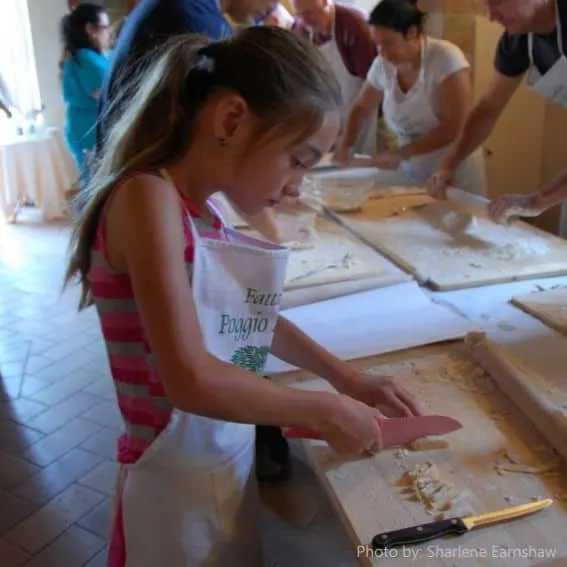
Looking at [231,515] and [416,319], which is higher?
[416,319]

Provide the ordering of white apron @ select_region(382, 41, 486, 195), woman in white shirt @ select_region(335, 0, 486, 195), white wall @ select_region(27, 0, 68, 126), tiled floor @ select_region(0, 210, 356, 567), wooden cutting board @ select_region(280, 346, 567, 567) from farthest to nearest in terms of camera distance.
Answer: white wall @ select_region(27, 0, 68, 126) < white apron @ select_region(382, 41, 486, 195) < woman in white shirt @ select_region(335, 0, 486, 195) < tiled floor @ select_region(0, 210, 356, 567) < wooden cutting board @ select_region(280, 346, 567, 567)

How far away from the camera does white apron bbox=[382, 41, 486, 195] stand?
1998 mm

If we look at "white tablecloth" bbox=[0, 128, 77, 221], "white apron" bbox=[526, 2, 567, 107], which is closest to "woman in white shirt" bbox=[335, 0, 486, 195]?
"white apron" bbox=[526, 2, 567, 107]

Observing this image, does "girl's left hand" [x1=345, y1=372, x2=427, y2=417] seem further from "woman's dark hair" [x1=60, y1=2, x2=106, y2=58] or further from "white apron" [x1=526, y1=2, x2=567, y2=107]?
"woman's dark hair" [x1=60, y1=2, x2=106, y2=58]

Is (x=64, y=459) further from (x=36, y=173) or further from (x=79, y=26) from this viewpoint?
(x=36, y=173)

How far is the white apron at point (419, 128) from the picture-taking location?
1998mm

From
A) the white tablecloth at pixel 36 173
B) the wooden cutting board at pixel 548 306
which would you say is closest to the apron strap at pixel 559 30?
the wooden cutting board at pixel 548 306

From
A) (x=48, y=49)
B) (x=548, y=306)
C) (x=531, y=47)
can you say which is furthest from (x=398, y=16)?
(x=48, y=49)

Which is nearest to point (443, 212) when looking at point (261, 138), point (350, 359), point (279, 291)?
point (350, 359)

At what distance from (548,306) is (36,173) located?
13.4 ft

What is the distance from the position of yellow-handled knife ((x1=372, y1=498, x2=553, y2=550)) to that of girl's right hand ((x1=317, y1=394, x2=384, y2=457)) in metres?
0.11

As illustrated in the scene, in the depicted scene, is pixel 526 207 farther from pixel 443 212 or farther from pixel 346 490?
pixel 346 490

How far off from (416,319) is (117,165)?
1.90 feet

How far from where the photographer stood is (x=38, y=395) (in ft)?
7.56
